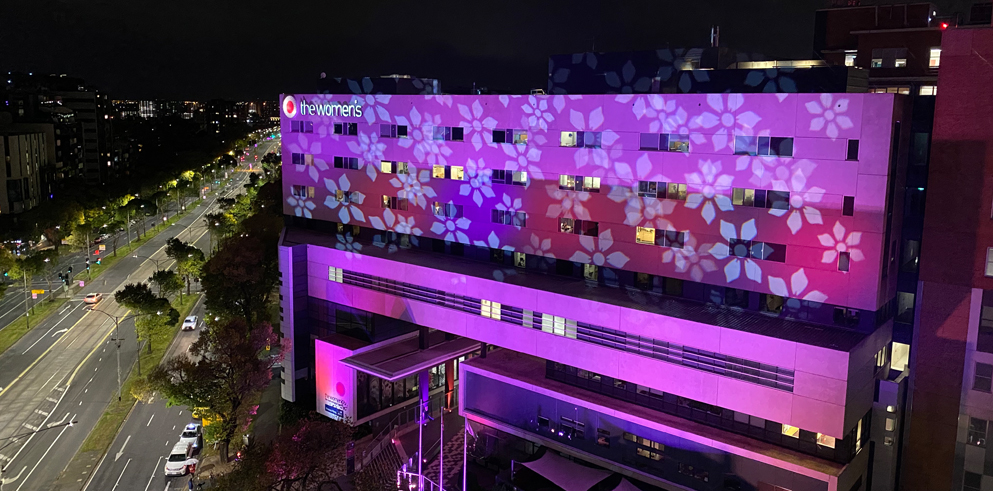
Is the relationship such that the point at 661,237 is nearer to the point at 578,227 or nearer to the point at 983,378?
the point at 578,227

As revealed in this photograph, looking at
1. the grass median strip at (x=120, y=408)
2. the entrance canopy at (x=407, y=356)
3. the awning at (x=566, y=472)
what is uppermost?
the entrance canopy at (x=407, y=356)

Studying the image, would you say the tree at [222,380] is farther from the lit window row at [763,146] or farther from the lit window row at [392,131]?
the lit window row at [763,146]

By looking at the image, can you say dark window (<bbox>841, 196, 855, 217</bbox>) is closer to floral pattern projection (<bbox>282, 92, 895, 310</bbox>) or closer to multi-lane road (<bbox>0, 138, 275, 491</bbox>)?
floral pattern projection (<bbox>282, 92, 895, 310</bbox>)

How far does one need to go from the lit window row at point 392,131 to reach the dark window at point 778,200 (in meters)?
22.3

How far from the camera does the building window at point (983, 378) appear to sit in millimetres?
30984

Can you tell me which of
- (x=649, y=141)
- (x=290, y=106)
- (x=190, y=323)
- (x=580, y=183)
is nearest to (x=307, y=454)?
(x=580, y=183)

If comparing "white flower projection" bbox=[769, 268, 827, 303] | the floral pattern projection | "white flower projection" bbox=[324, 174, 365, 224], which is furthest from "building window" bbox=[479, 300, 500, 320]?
"white flower projection" bbox=[769, 268, 827, 303]

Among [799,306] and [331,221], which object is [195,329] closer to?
Answer: [331,221]

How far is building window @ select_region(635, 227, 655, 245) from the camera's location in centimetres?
3634

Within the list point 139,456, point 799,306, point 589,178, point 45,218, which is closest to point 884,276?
point 799,306

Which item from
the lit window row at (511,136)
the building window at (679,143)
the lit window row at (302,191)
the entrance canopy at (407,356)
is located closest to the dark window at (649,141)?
the building window at (679,143)

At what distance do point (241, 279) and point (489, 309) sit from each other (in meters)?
21.2

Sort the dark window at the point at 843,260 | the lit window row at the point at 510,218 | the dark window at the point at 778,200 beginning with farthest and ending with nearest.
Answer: the lit window row at the point at 510,218, the dark window at the point at 778,200, the dark window at the point at 843,260

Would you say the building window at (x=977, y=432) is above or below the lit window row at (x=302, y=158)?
below
